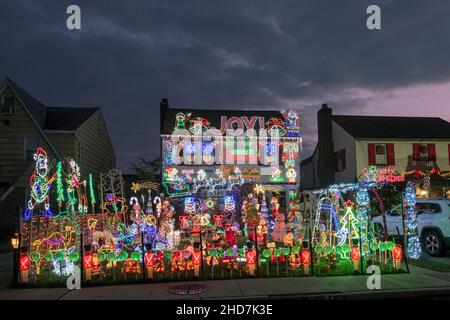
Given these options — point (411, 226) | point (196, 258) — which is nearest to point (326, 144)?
point (411, 226)

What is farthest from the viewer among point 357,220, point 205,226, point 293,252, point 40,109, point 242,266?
point 40,109

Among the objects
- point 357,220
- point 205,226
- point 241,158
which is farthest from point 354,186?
point 241,158

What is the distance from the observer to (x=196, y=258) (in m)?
9.30

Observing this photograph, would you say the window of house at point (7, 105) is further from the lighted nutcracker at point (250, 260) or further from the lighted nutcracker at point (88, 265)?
the lighted nutcracker at point (250, 260)

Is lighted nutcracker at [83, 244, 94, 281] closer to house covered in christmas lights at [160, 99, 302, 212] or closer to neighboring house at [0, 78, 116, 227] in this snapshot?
neighboring house at [0, 78, 116, 227]

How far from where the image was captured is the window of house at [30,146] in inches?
811

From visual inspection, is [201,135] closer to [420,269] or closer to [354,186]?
[354,186]

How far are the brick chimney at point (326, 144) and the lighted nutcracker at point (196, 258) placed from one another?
2118 centimetres

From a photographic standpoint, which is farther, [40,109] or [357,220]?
[40,109]

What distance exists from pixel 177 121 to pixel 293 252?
1525 cm

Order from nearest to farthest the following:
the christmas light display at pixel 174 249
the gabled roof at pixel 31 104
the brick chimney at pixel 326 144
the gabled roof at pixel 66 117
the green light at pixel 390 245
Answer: the christmas light display at pixel 174 249 < the green light at pixel 390 245 < the gabled roof at pixel 31 104 < the gabled roof at pixel 66 117 < the brick chimney at pixel 326 144

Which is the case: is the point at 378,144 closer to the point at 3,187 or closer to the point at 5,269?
the point at 5,269

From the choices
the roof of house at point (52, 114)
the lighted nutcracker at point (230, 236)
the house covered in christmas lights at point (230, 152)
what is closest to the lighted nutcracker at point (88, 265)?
the lighted nutcracker at point (230, 236)
